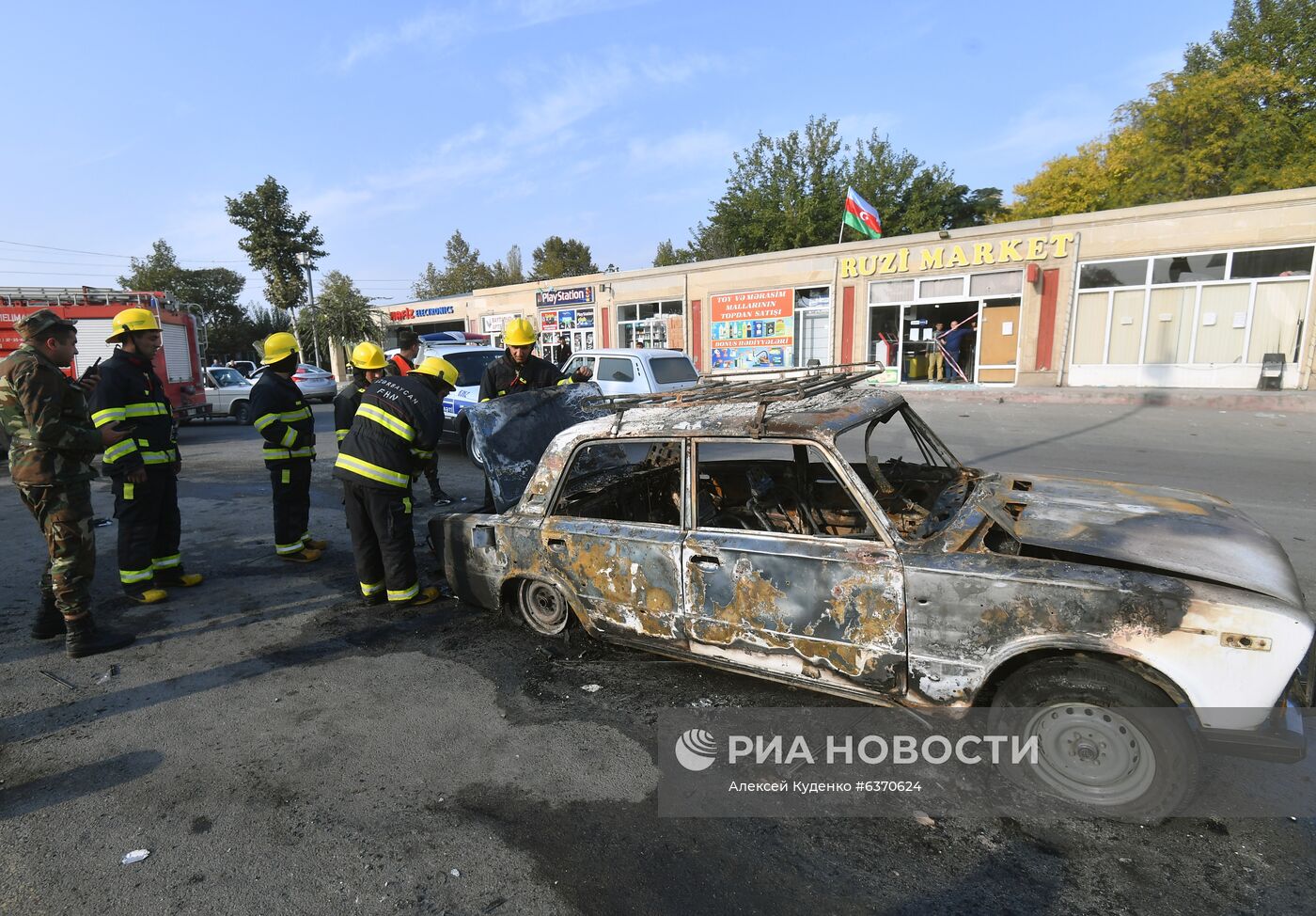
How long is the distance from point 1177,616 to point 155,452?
6.02 m

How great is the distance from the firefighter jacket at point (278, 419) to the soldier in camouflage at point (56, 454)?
126cm

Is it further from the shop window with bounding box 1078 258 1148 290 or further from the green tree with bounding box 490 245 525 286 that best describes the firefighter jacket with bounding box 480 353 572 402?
the green tree with bounding box 490 245 525 286

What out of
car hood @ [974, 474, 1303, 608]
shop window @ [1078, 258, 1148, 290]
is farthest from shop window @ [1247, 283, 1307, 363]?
car hood @ [974, 474, 1303, 608]

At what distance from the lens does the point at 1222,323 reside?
1491cm

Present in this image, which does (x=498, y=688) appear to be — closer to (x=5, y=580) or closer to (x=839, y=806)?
(x=839, y=806)

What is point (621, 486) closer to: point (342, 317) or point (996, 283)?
point (996, 283)

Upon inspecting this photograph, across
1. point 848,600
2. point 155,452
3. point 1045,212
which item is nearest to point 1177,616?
point 848,600

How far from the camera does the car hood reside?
2373mm

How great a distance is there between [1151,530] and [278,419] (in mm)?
5741

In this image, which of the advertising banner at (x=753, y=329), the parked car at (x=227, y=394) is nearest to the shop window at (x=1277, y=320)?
the advertising banner at (x=753, y=329)

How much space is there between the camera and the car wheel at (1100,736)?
229 centimetres

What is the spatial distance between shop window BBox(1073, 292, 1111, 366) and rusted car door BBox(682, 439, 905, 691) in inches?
646

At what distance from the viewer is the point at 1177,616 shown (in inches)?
86.7

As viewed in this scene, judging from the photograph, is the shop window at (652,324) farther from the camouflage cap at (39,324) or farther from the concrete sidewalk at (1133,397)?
the camouflage cap at (39,324)
